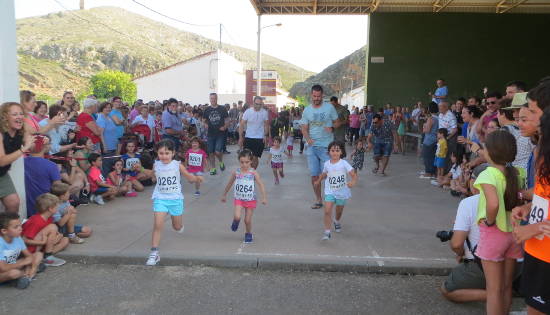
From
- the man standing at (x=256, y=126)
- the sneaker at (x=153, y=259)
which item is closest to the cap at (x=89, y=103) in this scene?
the man standing at (x=256, y=126)

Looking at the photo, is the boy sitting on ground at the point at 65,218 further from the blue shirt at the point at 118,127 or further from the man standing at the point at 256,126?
the man standing at the point at 256,126

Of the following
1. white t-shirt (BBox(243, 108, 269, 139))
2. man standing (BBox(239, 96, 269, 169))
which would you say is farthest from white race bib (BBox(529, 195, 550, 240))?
white t-shirt (BBox(243, 108, 269, 139))

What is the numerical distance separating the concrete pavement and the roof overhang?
13.8 meters

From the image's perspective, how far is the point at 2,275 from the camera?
4230 millimetres

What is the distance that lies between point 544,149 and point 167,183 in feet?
13.3

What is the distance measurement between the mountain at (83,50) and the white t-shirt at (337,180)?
64.6 m

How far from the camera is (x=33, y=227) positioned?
16.0ft

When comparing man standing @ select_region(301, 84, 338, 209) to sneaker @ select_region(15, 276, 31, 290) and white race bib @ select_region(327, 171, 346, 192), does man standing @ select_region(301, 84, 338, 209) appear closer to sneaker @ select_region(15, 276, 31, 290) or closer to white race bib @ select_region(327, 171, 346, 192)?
white race bib @ select_region(327, 171, 346, 192)

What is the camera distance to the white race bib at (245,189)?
5543 millimetres

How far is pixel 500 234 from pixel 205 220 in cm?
449

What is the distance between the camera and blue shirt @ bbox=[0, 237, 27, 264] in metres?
4.29

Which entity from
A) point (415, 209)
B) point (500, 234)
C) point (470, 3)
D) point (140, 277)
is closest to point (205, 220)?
point (140, 277)

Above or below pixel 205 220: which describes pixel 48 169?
above

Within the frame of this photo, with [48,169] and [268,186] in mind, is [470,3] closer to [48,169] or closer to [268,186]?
[268,186]
